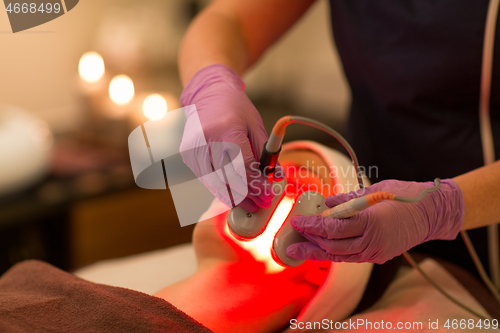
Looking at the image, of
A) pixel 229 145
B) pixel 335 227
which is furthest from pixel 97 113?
pixel 335 227

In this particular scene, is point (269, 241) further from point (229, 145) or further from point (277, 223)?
point (229, 145)

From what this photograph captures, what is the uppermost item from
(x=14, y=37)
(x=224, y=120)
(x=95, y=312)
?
(x=14, y=37)

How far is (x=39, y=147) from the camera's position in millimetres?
1384

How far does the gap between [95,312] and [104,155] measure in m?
1.05

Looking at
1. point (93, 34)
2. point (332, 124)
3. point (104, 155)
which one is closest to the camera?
point (104, 155)

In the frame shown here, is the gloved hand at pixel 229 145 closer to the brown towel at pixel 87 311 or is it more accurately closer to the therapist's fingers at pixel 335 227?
A: the therapist's fingers at pixel 335 227

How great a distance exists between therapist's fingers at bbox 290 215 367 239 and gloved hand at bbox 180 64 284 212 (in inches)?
3.3

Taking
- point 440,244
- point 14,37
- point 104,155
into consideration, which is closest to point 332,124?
point 440,244

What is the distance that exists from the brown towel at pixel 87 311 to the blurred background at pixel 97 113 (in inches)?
6.7

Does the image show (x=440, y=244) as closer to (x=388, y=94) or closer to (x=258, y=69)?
(x=388, y=94)

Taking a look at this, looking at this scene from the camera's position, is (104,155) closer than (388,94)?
No

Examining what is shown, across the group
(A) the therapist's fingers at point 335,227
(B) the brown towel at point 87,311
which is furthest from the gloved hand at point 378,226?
(B) the brown towel at point 87,311

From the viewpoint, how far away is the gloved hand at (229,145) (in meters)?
0.60

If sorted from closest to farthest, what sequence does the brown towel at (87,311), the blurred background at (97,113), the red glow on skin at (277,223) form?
the brown towel at (87,311) < the red glow on skin at (277,223) < the blurred background at (97,113)
